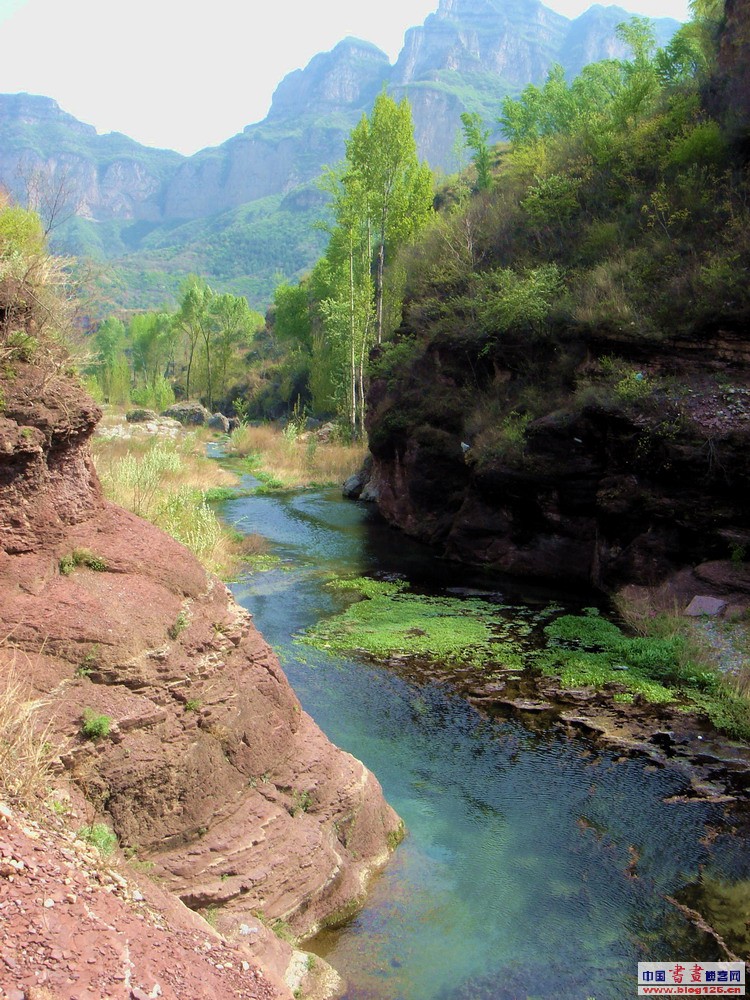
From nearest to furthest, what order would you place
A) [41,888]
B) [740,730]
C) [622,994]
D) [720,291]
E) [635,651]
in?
1. [41,888]
2. [622,994]
3. [740,730]
4. [635,651]
5. [720,291]

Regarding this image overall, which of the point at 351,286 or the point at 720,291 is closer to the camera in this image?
the point at 720,291

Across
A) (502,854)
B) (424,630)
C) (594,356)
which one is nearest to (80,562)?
(502,854)

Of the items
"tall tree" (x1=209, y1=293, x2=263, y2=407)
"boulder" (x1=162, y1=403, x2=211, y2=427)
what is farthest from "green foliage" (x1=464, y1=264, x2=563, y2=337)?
"tall tree" (x1=209, y1=293, x2=263, y2=407)

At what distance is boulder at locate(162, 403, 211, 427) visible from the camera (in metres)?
60.7

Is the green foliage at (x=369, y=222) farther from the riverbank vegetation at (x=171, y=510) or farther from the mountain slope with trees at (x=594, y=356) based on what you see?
the riverbank vegetation at (x=171, y=510)

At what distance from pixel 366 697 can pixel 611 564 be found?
7563mm

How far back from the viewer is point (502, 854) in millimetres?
8047

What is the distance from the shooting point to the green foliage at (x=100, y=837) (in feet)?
18.0

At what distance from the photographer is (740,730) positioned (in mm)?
10406

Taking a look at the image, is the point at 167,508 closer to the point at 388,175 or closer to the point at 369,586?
the point at 369,586

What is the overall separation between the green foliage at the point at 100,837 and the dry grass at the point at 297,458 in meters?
26.2

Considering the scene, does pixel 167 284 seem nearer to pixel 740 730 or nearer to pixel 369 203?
pixel 369 203

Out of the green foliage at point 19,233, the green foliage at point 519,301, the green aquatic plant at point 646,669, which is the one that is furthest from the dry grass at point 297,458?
the green foliage at point 19,233

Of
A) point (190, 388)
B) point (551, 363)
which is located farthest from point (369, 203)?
point (190, 388)
